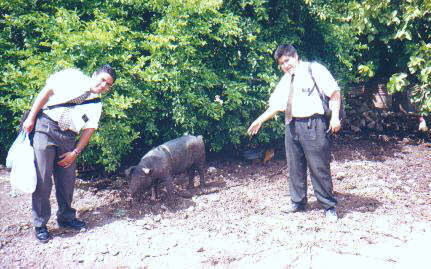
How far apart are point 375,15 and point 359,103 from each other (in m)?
2.29

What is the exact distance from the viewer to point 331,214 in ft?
16.8

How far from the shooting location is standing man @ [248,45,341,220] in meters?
4.82

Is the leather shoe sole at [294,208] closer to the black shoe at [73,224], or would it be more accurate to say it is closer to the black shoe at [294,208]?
the black shoe at [294,208]

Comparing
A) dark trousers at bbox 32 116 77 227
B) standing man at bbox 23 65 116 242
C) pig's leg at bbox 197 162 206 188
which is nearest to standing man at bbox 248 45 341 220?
pig's leg at bbox 197 162 206 188

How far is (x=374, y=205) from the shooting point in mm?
5578

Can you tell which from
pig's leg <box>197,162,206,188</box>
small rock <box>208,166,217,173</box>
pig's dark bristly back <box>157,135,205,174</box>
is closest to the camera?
pig's dark bristly back <box>157,135,205,174</box>

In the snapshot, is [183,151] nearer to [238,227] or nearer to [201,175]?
[201,175]

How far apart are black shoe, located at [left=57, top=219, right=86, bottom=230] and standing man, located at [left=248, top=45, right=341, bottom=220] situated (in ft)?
8.16

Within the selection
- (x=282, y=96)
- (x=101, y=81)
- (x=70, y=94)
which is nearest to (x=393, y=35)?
(x=282, y=96)

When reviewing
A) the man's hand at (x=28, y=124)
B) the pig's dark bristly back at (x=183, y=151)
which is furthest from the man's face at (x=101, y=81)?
the pig's dark bristly back at (x=183, y=151)

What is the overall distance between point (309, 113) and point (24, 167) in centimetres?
328

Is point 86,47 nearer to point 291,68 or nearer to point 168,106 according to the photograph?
point 168,106

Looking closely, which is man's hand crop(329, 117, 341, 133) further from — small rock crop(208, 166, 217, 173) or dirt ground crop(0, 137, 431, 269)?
small rock crop(208, 166, 217, 173)

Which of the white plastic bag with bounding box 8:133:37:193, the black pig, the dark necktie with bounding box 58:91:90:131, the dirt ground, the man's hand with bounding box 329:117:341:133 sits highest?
the dark necktie with bounding box 58:91:90:131
